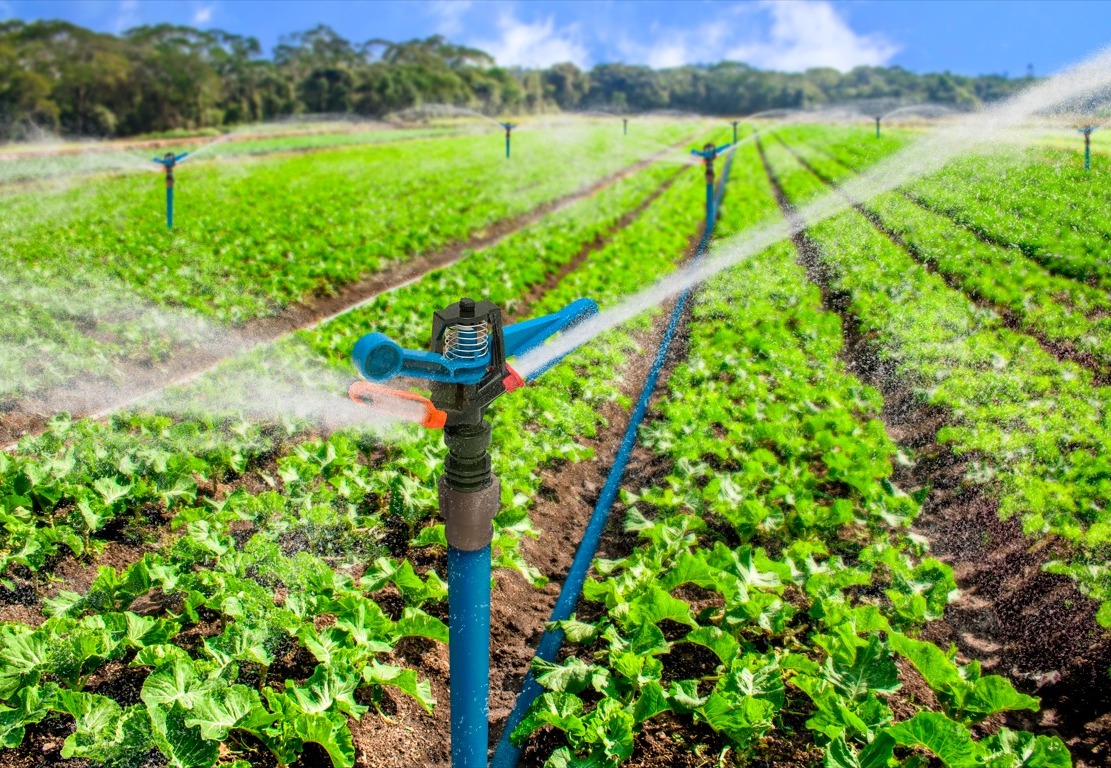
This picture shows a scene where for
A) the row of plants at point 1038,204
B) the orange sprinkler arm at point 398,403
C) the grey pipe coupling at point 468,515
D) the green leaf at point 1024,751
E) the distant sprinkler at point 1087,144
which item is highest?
the distant sprinkler at point 1087,144

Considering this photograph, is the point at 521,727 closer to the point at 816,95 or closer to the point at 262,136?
the point at 262,136

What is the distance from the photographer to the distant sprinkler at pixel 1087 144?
6996mm

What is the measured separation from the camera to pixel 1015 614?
405cm

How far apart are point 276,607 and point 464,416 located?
1.72m

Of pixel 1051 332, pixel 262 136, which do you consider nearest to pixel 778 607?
pixel 1051 332

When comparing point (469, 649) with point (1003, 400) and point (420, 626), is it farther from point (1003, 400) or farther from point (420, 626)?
point (1003, 400)

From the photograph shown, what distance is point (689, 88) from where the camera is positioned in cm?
5981

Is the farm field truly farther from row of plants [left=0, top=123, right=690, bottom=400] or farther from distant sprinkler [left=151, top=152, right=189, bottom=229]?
distant sprinkler [left=151, top=152, right=189, bottom=229]

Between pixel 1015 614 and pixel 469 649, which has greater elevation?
pixel 469 649

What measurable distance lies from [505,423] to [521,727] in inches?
116

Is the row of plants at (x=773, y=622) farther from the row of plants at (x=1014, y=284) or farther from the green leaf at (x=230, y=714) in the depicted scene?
the row of plants at (x=1014, y=284)

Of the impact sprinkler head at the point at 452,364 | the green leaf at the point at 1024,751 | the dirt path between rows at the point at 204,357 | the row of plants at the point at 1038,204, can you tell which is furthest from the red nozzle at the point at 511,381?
the row of plants at the point at 1038,204

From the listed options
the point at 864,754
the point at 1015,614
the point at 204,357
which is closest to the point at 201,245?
the point at 204,357

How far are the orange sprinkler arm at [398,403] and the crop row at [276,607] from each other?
1135mm
